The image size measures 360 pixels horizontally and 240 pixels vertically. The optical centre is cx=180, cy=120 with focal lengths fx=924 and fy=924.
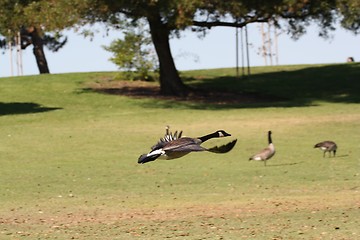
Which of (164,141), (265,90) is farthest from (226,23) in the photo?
(164,141)

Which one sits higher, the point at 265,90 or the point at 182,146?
the point at 182,146

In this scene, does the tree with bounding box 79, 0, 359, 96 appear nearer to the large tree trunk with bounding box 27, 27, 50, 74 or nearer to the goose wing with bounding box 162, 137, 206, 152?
the large tree trunk with bounding box 27, 27, 50, 74

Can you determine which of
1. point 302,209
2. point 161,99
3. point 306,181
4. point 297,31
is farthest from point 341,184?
point 297,31

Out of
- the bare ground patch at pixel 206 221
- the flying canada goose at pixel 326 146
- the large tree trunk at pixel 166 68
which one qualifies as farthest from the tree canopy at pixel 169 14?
the bare ground patch at pixel 206 221

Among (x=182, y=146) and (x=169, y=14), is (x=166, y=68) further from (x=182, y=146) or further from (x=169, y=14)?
(x=182, y=146)

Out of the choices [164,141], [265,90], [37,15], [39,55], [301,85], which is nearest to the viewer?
[164,141]

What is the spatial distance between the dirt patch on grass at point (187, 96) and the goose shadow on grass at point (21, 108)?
192 inches

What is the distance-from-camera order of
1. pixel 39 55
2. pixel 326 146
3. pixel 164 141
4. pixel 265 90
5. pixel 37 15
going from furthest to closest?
pixel 39 55 → pixel 265 90 → pixel 37 15 → pixel 326 146 → pixel 164 141

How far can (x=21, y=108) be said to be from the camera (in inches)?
1459

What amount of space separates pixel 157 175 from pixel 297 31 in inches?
915

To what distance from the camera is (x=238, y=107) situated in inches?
1471

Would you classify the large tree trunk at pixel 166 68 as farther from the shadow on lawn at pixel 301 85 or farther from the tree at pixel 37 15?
the tree at pixel 37 15

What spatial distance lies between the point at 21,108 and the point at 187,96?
8.18m

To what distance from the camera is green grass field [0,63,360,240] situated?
13836 mm
